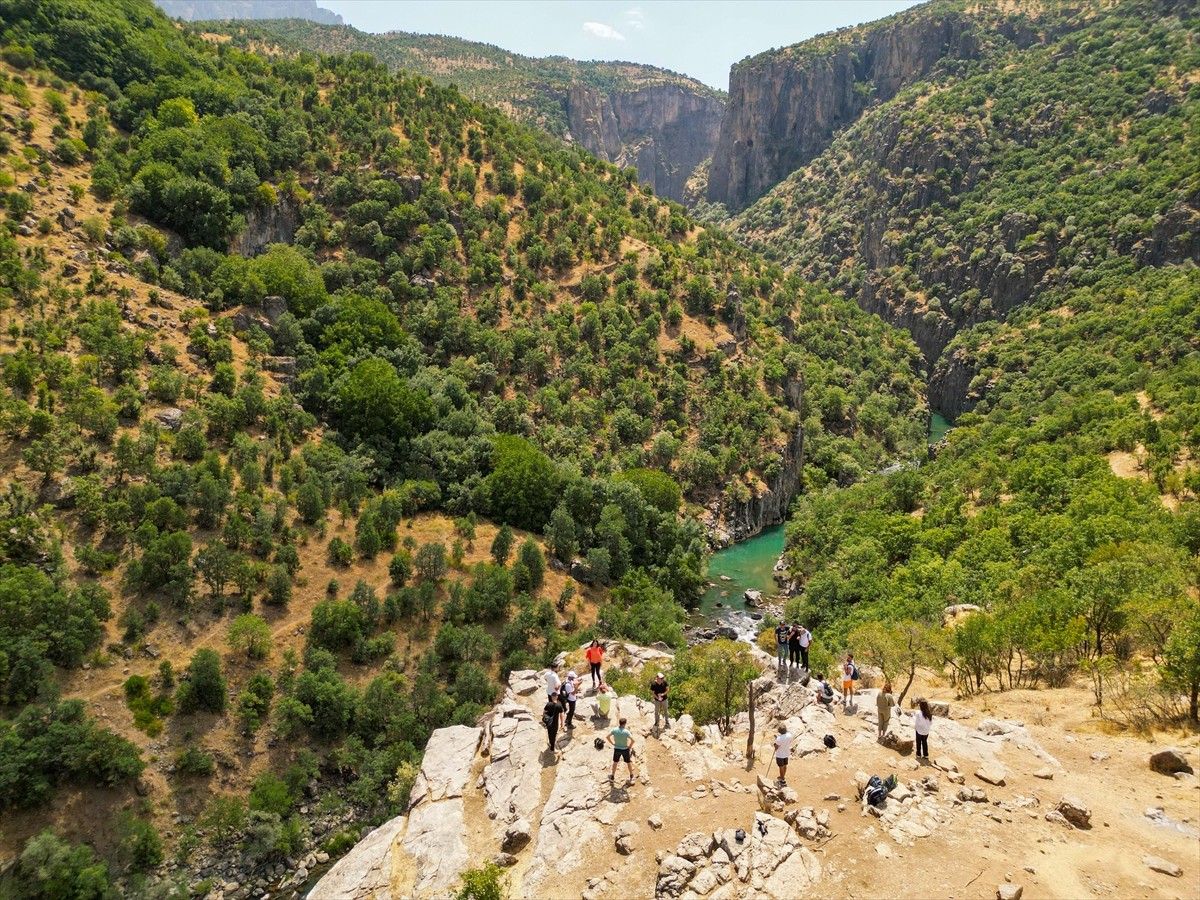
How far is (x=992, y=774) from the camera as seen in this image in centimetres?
2152

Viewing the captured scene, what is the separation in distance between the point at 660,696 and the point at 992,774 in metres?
12.0

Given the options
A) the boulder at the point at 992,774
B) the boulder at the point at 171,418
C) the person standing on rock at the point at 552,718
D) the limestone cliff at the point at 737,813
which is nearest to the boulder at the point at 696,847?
the limestone cliff at the point at 737,813

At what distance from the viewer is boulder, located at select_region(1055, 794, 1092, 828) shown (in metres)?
18.9

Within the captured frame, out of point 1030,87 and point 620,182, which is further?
point 1030,87

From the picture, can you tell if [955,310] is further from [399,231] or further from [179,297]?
[179,297]

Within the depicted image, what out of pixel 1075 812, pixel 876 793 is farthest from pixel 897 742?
pixel 1075 812

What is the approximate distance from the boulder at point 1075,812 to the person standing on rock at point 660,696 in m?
13.5

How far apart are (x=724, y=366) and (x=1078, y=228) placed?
80.3 m

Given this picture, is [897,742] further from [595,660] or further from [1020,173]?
[1020,173]

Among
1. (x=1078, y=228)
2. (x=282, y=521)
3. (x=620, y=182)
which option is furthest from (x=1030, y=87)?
(x=282, y=521)

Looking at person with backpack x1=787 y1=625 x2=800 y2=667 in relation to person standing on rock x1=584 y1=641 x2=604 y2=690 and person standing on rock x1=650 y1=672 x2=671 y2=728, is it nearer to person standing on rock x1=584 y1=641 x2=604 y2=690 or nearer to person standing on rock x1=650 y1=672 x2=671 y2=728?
person standing on rock x1=650 y1=672 x2=671 y2=728

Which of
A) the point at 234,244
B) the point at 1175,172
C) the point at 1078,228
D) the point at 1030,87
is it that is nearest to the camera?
the point at 234,244

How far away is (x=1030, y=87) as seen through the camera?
156 meters

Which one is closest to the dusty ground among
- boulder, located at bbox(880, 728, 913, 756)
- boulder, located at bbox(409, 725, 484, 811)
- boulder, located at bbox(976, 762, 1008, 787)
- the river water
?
boulder, located at bbox(976, 762, 1008, 787)
